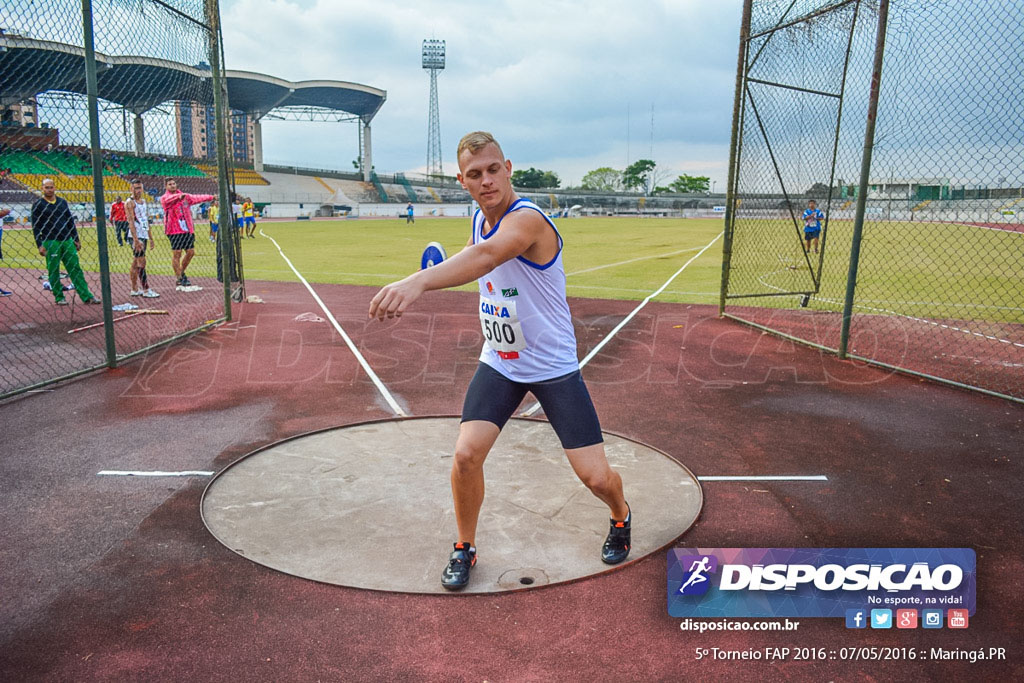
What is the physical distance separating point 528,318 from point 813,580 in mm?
2020

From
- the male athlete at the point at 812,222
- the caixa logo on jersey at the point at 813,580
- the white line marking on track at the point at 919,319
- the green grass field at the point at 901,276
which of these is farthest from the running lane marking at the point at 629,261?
the caixa logo on jersey at the point at 813,580

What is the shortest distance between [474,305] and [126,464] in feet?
26.9

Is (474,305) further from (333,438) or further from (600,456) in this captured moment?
(600,456)

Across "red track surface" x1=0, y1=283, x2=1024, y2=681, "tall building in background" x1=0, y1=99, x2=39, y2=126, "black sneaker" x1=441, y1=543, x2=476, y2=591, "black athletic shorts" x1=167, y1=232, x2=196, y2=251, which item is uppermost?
"tall building in background" x1=0, y1=99, x2=39, y2=126

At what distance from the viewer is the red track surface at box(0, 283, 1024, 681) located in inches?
117

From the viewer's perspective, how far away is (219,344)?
9336 mm

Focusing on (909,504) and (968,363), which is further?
(968,363)

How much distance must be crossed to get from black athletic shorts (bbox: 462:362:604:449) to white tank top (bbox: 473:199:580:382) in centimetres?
5

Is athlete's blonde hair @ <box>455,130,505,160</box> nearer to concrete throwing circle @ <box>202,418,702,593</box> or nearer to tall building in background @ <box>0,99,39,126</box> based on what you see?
concrete throwing circle @ <box>202,418,702,593</box>

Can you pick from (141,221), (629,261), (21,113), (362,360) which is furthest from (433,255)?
(629,261)

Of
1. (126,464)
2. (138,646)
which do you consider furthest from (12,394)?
(138,646)

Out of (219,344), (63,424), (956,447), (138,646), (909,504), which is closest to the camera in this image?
(138,646)

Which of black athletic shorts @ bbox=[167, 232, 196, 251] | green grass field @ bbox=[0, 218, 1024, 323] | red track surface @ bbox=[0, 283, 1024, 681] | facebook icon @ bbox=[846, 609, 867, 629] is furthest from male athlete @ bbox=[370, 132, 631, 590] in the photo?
black athletic shorts @ bbox=[167, 232, 196, 251]

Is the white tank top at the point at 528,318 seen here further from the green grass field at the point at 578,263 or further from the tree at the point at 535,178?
the tree at the point at 535,178
